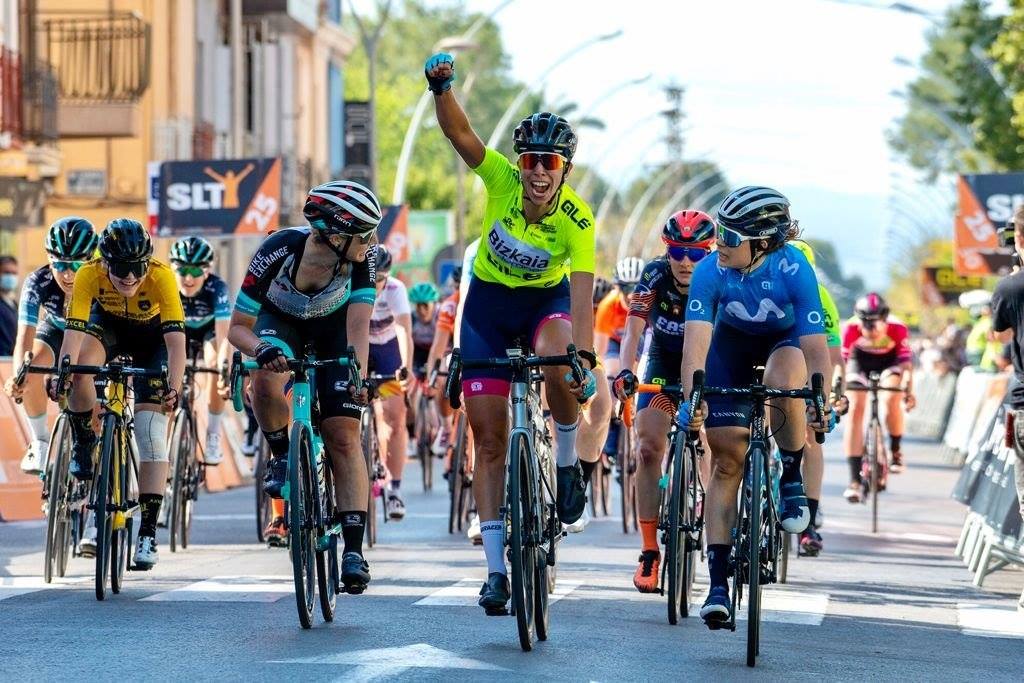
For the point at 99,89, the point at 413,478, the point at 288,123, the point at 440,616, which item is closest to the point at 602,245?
the point at 288,123

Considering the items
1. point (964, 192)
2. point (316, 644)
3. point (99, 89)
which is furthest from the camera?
point (99, 89)

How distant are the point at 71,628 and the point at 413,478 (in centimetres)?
1489

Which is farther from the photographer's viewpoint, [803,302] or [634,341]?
[634,341]

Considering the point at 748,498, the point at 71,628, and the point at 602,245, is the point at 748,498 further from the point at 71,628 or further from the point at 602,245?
the point at 602,245

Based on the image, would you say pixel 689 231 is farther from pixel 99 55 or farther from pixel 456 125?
pixel 99 55

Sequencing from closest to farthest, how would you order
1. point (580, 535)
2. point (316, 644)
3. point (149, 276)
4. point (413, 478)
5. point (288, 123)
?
point (316, 644)
point (149, 276)
point (580, 535)
point (413, 478)
point (288, 123)

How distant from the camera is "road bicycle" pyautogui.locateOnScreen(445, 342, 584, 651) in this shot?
926 centimetres

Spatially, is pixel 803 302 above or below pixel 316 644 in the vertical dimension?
above

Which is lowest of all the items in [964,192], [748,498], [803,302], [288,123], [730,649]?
[730,649]

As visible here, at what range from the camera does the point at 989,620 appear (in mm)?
11680

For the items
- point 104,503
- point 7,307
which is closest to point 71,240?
point 104,503

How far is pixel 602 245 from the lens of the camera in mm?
100938

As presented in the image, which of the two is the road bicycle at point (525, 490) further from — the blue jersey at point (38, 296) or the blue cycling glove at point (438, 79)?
the blue jersey at point (38, 296)

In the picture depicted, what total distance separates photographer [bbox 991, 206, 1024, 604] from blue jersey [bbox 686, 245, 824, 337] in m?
1.66
